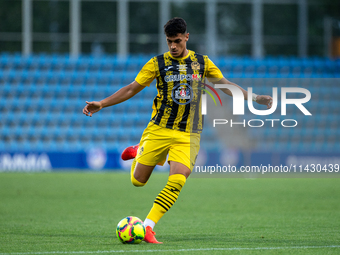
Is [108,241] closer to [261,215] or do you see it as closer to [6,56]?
[261,215]

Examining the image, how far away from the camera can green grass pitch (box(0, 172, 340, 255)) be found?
4691 millimetres

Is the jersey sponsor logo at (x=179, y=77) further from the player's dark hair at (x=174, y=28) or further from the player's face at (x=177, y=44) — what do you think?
the player's dark hair at (x=174, y=28)

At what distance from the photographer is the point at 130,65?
801 inches

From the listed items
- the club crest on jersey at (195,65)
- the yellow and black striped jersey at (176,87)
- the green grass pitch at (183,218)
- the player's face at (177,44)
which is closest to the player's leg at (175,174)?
the yellow and black striped jersey at (176,87)

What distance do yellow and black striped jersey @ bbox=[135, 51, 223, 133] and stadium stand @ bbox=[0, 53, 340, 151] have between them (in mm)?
12629

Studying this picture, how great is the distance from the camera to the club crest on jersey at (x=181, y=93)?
521cm

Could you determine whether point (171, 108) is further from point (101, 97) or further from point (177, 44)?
point (101, 97)

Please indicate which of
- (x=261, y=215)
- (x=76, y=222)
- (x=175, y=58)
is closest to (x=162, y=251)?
(x=175, y=58)

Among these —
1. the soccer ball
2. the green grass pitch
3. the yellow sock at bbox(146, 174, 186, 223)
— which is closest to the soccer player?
the yellow sock at bbox(146, 174, 186, 223)

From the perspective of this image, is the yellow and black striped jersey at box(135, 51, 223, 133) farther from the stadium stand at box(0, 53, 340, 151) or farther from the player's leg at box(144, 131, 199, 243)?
the stadium stand at box(0, 53, 340, 151)

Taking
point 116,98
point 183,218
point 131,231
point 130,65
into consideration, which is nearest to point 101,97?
point 130,65

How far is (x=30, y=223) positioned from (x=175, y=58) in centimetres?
280

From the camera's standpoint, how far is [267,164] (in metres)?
16.2

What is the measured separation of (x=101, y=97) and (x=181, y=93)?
47.4ft
